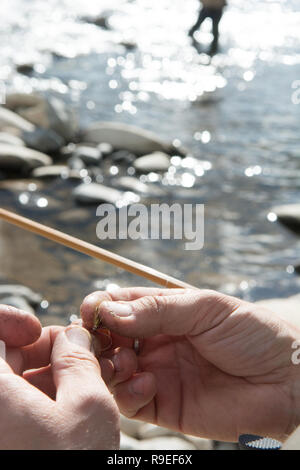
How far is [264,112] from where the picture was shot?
8.39 m

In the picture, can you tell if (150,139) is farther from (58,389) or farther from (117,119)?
(58,389)

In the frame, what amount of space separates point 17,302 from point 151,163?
284 centimetres

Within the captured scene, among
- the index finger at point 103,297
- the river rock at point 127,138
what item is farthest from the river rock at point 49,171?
the index finger at point 103,297

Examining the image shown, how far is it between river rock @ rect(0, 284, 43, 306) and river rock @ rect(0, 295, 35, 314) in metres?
0.03

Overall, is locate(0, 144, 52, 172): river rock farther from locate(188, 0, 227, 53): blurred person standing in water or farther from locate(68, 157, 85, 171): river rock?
locate(188, 0, 227, 53): blurred person standing in water

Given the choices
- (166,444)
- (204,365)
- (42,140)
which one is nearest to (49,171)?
(42,140)

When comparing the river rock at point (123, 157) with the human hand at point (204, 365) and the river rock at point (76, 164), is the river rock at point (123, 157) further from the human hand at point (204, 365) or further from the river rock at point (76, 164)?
the human hand at point (204, 365)

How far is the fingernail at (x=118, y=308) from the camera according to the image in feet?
5.51

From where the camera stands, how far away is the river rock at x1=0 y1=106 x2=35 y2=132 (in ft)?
22.5

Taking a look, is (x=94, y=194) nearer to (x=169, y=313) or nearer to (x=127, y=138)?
(x=127, y=138)

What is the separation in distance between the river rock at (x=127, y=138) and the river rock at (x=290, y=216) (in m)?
1.76

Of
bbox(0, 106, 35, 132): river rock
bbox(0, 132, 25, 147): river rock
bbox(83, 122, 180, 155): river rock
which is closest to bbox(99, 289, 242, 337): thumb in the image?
bbox(0, 132, 25, 147): river rock

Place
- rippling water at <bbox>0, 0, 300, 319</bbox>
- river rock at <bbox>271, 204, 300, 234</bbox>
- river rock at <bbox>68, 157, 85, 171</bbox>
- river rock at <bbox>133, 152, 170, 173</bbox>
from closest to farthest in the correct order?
rippling water at <bbox>0, 0, 300, 319</bbox>
river rock at <bbox>271, 204, 300, 234</bbox>
river rock at <bbox>68, 157, 85, 171</bbox>
river rock at <bbox>133, 152, 170, 173</bbox>

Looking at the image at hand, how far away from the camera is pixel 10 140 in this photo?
6.43 meters
